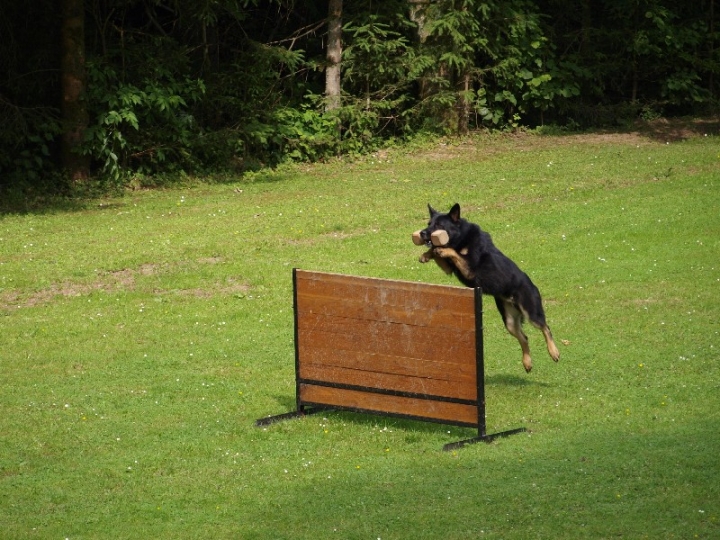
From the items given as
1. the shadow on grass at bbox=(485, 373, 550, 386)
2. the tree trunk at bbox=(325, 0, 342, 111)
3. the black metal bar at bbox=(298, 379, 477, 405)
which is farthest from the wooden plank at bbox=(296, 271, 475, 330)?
the tree trunk at bbox=(325, 0, 342, 111)

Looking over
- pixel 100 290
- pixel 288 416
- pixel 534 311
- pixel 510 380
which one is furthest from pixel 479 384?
pixel 100 290

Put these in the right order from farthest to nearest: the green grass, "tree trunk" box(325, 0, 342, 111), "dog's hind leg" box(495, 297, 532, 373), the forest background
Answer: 1. "tree trunk" box(325, 0, 342, 111)
2. the forest background
3. "dog's hind leg" box(495, 297, 532, 373)
4. the green grass

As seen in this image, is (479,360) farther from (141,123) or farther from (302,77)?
(302,77)

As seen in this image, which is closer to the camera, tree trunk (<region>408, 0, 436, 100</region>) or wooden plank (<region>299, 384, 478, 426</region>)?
wooden plank (<region>299, 384, 478, 426</region>)

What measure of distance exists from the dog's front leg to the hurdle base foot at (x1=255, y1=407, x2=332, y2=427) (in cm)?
173

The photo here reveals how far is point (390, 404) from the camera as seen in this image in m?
9.27

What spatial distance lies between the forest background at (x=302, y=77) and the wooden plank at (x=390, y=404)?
13.5m

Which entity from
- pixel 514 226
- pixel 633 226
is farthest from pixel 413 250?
pixel 633 226

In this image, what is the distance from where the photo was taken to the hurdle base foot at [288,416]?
9.72 m

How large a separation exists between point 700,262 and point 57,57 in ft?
46.8

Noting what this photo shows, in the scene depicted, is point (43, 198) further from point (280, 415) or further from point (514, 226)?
point (280, 415)

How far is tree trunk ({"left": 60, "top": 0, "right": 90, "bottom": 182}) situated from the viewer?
22.0 meters

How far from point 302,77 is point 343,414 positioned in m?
17.6

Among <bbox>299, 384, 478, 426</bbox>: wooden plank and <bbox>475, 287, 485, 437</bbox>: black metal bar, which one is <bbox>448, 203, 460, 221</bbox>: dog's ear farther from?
<bbox>299, 384, 478, 426</bbox>: wooden plank
